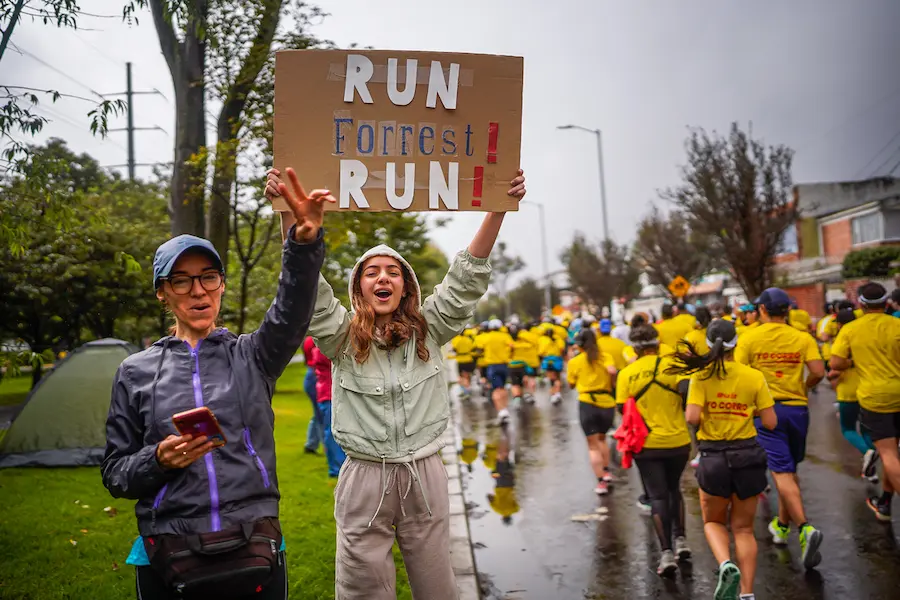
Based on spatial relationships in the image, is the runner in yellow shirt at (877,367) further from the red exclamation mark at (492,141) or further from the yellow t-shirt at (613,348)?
the red exclamation mark at (492,141)

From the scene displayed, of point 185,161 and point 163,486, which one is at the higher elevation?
point 185,161

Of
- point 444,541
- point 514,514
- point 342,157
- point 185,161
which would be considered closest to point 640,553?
point 514,514

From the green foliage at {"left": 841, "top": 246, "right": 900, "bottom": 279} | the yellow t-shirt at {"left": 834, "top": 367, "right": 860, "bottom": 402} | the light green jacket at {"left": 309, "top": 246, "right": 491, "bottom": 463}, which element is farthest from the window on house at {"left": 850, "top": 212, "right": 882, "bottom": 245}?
the light green jacket at {"left": 309, "top": 246, "right": 491, "bottom": 463}

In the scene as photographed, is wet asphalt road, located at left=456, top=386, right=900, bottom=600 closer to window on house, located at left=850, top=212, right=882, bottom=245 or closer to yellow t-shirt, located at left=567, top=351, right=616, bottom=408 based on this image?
yellow t-shirt, located at left=567, top=351, right=616, bottom=408

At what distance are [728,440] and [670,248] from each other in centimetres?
3593

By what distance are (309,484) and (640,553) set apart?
13.0 feet

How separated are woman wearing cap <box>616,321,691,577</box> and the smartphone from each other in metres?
4.23

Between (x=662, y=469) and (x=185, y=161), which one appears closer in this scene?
(x=662, y=469)

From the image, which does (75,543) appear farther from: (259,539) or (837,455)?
(837,455)

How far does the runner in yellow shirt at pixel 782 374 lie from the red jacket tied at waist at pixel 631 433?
1.09 m

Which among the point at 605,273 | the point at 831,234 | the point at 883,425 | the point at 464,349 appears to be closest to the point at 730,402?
the point at 883,425

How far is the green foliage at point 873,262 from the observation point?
1246 inches

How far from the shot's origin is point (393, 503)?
10.9 feet

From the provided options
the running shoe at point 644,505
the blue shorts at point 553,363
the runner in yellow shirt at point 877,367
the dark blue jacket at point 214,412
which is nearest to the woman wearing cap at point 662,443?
the running shoe at point 644,505
